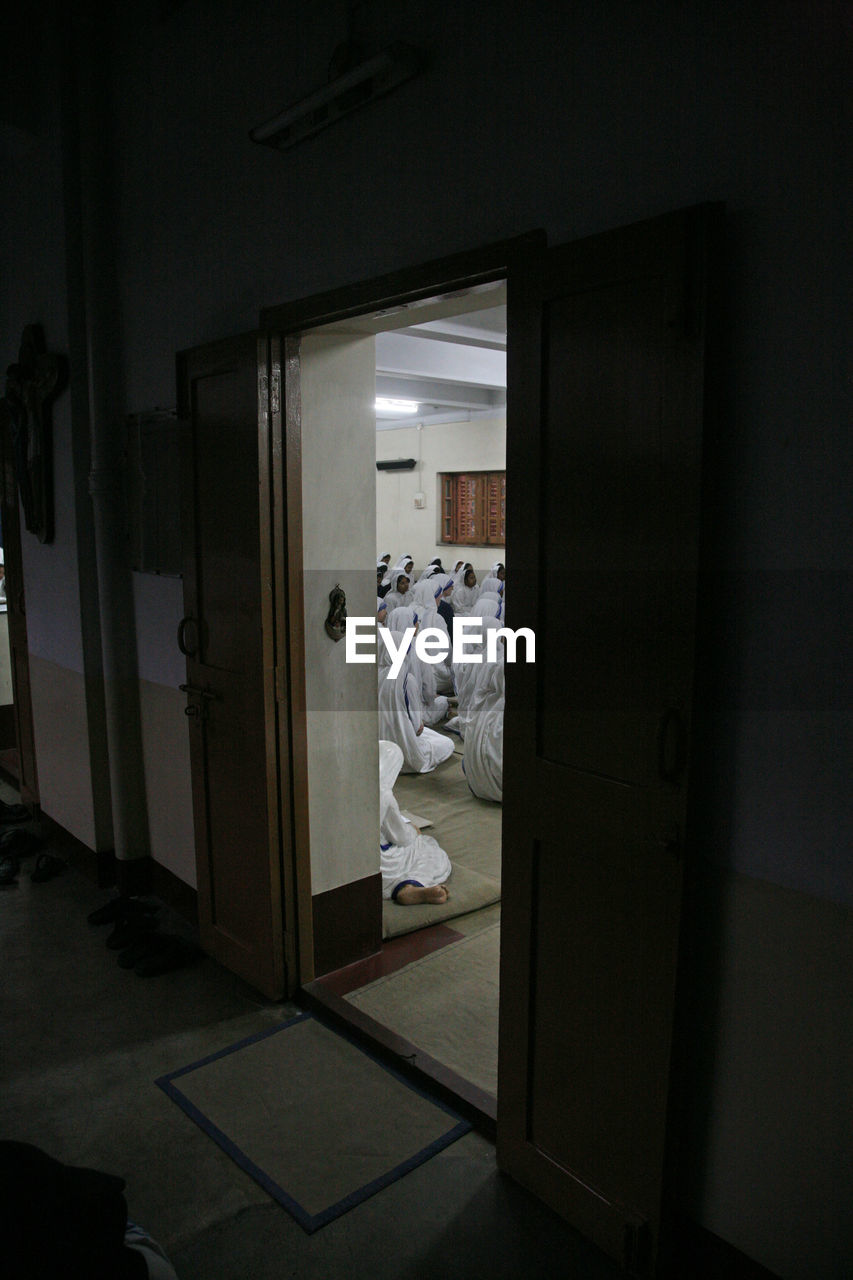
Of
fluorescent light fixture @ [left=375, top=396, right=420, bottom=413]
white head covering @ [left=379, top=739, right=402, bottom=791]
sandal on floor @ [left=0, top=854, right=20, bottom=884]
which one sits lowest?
A: sandal on floor @ [left=0, top=854, right=20, bottom=884]

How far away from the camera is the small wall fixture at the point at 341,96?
222 centimetres

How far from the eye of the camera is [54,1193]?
3.82 ft

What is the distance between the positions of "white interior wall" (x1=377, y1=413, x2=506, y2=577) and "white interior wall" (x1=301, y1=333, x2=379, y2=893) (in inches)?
369

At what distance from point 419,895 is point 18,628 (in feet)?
9.69

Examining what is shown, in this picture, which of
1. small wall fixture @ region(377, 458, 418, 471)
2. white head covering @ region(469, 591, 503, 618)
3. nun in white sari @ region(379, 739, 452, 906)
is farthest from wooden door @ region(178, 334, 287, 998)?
small wall fixture @ region(377, 458, 418, 471)

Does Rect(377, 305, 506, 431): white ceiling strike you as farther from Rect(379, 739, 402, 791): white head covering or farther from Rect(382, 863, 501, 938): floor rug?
Rect(382, 863, 501, 938): floor rug

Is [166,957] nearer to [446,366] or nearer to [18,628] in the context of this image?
[18,628]

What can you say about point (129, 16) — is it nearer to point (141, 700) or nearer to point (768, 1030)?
point (141, 700)

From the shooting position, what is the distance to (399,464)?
13773 millimetres

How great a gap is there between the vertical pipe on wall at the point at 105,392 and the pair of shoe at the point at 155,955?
2.00 feet

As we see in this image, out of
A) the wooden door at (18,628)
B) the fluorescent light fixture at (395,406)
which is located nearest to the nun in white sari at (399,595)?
the fluorescent light fixture at (395,406)

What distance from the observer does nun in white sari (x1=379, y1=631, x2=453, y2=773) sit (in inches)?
246

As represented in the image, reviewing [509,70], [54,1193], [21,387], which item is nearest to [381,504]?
[21,387]

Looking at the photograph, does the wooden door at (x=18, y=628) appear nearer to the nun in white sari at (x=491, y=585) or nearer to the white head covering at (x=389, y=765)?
the white head covering at (x=389, y=765)
